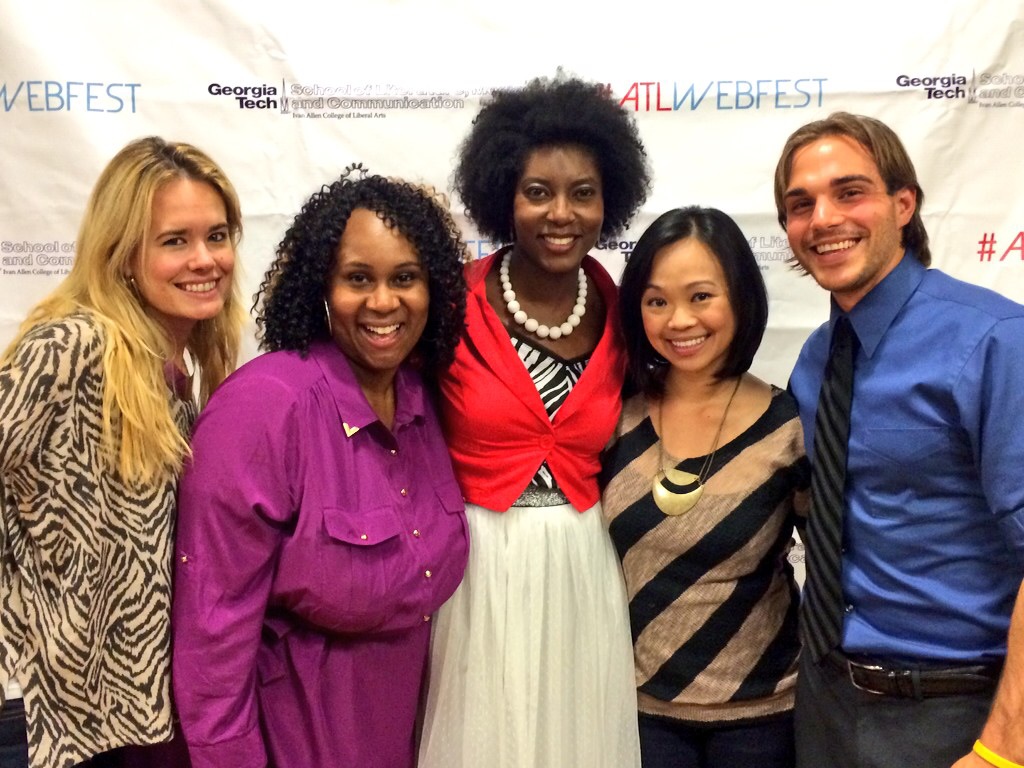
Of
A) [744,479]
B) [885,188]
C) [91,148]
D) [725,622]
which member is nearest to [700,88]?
[885,188]

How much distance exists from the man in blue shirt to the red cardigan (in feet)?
1.66

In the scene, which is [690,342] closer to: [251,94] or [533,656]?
[533,656]

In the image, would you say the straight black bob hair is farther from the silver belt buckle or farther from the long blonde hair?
the long blonde hair

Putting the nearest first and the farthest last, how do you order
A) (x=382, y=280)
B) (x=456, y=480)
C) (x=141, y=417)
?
(x=141, y=417), (x=382, y=280), (x=456, y=480)

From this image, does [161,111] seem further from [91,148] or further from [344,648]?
[344,648]

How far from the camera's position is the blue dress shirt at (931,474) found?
4.17ft

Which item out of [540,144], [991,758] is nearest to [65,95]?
[540,144]

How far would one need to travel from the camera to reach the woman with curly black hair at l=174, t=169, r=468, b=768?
1369 millimetres

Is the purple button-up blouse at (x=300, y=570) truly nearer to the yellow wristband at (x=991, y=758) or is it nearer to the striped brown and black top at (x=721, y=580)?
the striped brown and black top at (x=721, y=580)

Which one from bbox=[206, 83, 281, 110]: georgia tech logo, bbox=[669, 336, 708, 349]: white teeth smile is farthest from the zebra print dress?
bbox=[206, 83, 281, 110]: georgia tech logo

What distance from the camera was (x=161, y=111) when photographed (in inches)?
96.5

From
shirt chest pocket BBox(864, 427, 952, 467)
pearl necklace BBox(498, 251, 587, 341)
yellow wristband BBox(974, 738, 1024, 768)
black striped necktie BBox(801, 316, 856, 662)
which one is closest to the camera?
yellow wristband BBox(974, 738, 1024, 768)

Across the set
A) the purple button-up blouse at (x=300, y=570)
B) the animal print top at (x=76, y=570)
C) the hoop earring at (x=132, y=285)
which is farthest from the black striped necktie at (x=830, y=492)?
the hoop earring at (x=132, y=285)

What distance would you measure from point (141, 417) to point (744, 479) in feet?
3.58
